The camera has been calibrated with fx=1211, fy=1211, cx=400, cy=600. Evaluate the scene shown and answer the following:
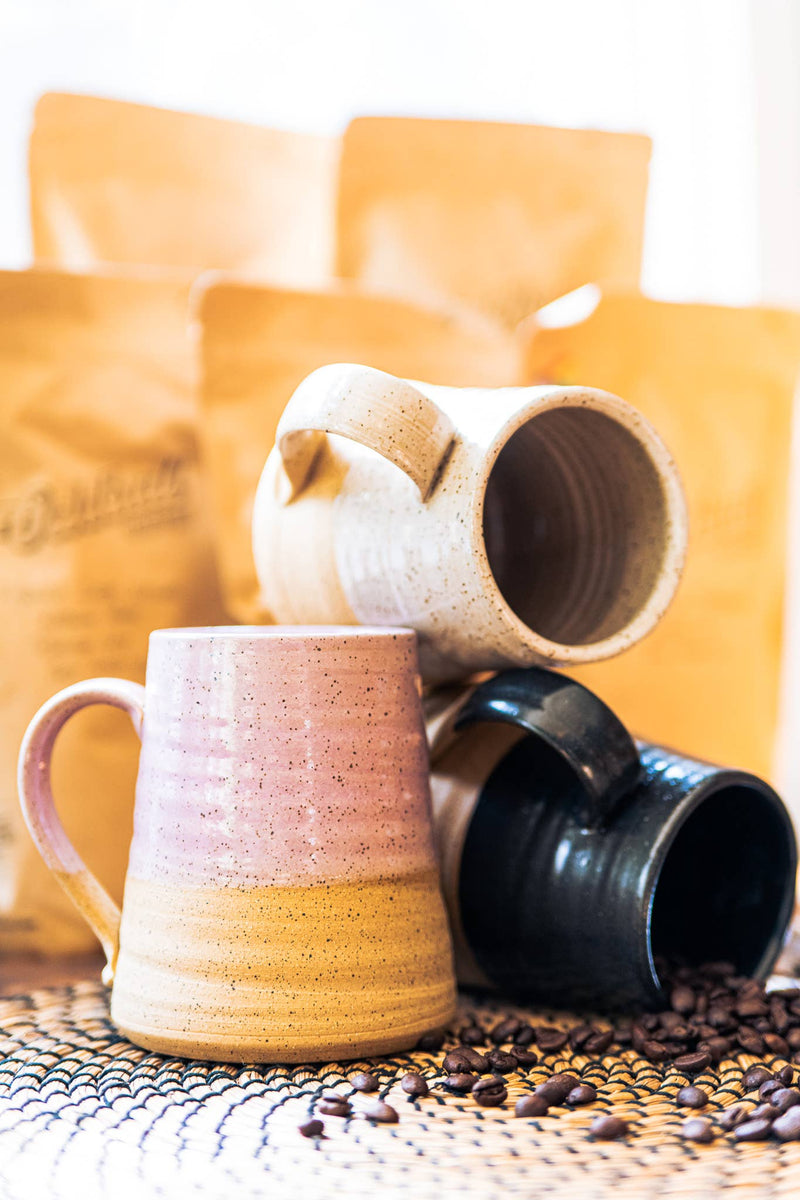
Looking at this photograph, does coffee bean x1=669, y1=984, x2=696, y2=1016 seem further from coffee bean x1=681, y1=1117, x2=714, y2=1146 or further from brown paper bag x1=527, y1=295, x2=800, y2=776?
brown paper bag x1=527, y1=295, x2=800, y2=776

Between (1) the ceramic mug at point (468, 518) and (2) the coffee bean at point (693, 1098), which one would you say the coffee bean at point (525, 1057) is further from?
(1) the ceramic mug at point (468, 518)

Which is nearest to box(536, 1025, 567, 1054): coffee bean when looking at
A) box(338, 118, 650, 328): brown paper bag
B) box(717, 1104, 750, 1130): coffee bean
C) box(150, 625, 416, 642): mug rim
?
box(717, 1104, 750, 1130): coffee bean

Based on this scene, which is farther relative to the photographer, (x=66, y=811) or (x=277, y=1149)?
(x=66, y=811)

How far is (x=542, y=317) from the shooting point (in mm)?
916

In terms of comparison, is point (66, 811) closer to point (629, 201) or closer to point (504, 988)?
point (504, 988)

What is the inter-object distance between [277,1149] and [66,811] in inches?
16.1

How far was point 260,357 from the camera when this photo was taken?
2.78ft

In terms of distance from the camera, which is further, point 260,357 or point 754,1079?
point 260,357

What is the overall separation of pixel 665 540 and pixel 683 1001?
23 cm

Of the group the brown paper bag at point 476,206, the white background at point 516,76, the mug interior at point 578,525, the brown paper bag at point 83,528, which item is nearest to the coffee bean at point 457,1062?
the mug interior at point 578,525

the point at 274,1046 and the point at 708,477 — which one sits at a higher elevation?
the point at 708,477

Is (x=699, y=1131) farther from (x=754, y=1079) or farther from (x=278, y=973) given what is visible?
(x=278, y=973)

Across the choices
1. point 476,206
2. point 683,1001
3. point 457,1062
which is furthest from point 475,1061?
point 476,206

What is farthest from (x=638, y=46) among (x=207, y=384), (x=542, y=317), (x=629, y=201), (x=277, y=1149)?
(x=277, y=1149)
